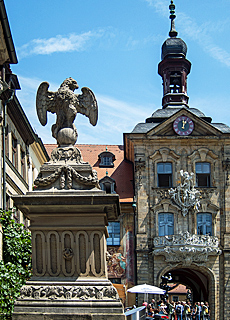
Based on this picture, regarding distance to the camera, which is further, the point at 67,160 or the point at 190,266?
the point at 190,266

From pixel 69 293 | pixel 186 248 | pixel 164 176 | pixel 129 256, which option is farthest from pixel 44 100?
pixel 164 176

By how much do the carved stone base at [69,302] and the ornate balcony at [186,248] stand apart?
31.0m

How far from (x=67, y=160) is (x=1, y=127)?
16.8m

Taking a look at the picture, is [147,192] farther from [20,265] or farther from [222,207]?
[20,265]

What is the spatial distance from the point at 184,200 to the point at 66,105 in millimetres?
31312

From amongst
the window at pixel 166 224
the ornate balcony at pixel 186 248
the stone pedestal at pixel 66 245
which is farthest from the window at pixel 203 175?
the stone pedestal at pixel 66 245

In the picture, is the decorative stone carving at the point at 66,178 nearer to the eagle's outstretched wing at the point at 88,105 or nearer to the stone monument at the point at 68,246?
the stone monument at the point at 68,246

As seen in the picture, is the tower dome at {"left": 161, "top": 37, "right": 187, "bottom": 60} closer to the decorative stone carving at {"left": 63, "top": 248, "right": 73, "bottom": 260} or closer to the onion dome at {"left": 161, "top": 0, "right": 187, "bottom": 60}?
the onion dome at {"left": 161, "top": 0, "right": 187, "bottom": 60}

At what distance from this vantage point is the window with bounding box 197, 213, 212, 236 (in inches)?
1604

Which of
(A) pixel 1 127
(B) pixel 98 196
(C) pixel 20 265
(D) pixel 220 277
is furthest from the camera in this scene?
(D) pixel 220 277

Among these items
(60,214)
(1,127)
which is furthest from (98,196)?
(1,127)

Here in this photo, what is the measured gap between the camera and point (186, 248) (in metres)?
39.4

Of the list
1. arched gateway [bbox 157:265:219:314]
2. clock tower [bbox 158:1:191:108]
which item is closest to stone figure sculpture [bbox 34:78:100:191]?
arched gateway [bbox 157:265:219:314]

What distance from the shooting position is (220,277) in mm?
40250
